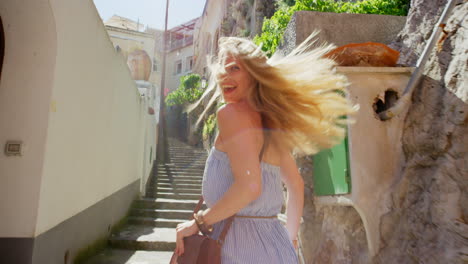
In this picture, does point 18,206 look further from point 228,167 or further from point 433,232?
point 433,232

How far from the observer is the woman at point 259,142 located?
46.2 inches

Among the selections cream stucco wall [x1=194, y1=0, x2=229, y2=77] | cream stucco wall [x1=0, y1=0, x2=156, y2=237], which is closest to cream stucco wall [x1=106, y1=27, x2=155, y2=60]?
cream stucco wall [x1=194, y1=0, x2=229, y2=77]

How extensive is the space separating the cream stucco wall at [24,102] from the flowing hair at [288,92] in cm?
176

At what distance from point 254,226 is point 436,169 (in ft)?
5.54

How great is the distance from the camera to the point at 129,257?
429cm

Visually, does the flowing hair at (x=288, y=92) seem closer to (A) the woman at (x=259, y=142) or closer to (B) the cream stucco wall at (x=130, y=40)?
(A) the woman at (x=259, y=142)

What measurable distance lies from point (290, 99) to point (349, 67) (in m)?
1.52

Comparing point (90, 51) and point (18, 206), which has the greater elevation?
point (90, 51)

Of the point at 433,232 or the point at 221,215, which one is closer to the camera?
the point at 221,215

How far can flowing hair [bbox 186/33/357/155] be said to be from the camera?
1.38 metres

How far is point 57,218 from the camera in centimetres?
282

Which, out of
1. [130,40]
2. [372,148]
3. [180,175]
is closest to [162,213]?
[180,175]

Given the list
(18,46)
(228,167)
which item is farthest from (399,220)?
(18,46)

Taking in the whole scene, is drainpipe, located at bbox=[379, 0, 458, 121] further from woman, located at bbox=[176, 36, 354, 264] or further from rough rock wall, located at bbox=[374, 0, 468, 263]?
woman, located at bbox=[176, 36, 354, 264]
